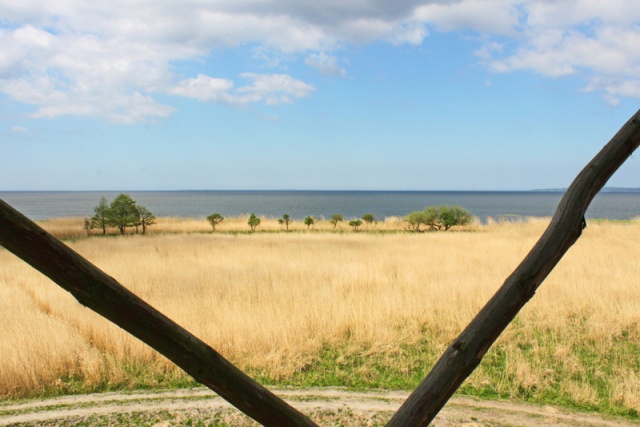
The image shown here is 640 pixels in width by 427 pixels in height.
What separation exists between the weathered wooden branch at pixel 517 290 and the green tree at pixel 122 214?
97.7ft

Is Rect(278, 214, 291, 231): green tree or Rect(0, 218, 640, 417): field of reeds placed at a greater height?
Rect(278, 214, 291, 231): green tree

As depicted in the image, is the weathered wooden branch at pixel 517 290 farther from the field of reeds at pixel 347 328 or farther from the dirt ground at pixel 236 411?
the field of reeds at pixel 347 328

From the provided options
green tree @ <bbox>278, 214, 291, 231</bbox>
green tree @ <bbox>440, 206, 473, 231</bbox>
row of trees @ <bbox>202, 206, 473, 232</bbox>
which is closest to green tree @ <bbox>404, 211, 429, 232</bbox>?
row of trees @ <bbox>202, 206, 473, 232</bbox>

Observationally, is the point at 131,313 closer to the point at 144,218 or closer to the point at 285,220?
the point at 144,218

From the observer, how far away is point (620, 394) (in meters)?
5.45

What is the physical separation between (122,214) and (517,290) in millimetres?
30328

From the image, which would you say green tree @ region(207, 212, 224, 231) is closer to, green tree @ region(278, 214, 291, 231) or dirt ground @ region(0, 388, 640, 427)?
green tree @ region(278, 214, 291, 231)

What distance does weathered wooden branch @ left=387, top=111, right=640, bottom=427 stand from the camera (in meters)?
1.54

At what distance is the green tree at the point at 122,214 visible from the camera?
2892 cm

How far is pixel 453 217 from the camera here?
32469 millimetres

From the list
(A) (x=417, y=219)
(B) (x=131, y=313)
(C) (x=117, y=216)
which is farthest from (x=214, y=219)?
(B) (x=131, y=313)

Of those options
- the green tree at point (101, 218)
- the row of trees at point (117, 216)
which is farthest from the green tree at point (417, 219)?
the green tree at point (101, 218)

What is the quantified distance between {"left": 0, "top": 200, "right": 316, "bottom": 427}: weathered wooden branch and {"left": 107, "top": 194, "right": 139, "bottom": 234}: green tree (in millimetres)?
29623

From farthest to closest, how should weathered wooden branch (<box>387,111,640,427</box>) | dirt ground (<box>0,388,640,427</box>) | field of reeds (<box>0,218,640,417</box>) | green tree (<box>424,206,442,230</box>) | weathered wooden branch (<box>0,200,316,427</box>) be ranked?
green tree (<box>424,206,442,230</box>) < field of reeds (<box>0,218,640,417</box>) < dirt ground (<box>0,388,640,427</box>) < weathered wooden branch (<box>387,111,640,427</box>) < weathered wooden branch (<box>0,200,316,427</box>)
